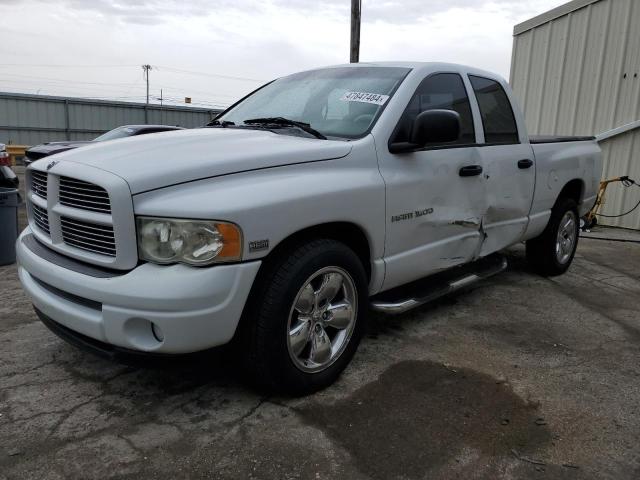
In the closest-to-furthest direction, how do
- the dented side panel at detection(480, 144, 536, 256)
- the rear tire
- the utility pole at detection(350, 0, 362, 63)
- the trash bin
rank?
the dented side panel at detection(480, 144, 536, 256) < the rear tire < the trash bin < the utility pole at detection(350, 0, 362, 63)

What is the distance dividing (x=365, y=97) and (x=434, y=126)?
0.56 metres

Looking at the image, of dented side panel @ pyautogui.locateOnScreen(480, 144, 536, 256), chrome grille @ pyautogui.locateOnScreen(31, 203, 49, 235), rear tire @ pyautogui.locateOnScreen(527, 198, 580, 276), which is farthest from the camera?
rear tire @ pyautogui.locateOnScreen(527, 198, 580, 276)

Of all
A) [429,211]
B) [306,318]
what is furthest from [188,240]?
[429,211]

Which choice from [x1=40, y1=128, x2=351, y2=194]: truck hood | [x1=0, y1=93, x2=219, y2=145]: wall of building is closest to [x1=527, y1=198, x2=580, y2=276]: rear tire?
[x1=40, y1=128, x2=351, y2=194]: truck hood

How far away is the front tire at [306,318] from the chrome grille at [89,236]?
70 cm

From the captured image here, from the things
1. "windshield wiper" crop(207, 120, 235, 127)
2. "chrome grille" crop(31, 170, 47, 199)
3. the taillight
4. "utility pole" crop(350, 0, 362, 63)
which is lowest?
the taillight

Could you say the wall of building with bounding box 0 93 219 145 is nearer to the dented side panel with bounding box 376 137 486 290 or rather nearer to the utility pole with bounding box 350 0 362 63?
the utility pole with bounding box 350 0 362 63

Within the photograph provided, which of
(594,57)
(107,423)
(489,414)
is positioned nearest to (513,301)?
(489,414)

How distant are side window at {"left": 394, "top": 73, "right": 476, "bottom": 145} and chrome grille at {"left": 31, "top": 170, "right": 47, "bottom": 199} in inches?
77.6

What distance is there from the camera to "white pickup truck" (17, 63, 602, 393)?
242 cm

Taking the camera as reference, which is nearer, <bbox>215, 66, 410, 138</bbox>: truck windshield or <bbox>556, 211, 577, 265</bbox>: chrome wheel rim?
<bbox>215, 66, 410, 138</bbox>: truck windshield

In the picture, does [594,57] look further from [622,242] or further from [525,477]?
[525,477]

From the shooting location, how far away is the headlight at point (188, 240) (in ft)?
7.88

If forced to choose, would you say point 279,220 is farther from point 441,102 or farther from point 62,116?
point 62,116
